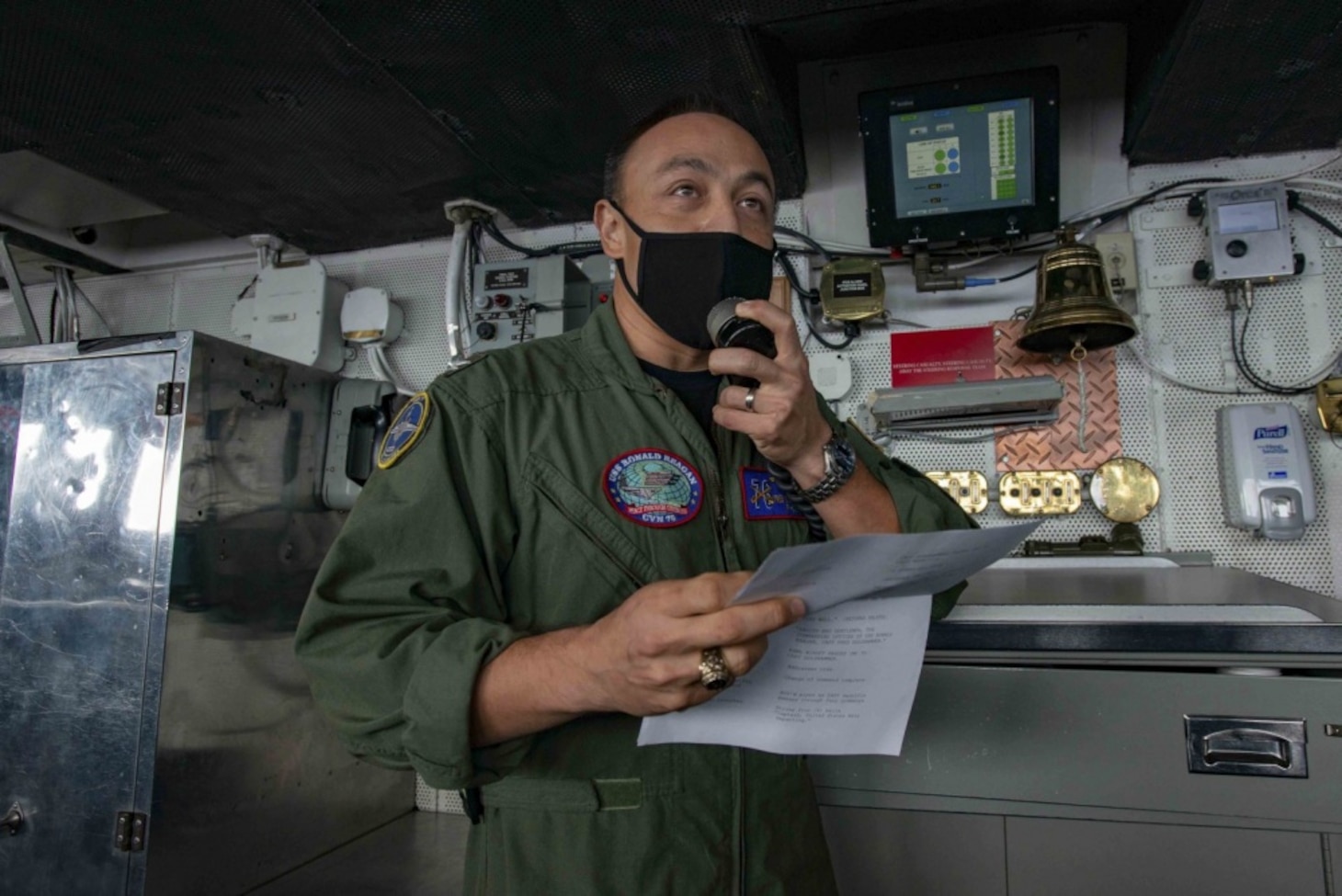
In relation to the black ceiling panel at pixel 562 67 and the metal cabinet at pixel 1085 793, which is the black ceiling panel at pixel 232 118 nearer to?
the black ceiling panel at pixel 562 67

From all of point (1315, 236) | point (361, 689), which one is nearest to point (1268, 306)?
point (1315, 236)

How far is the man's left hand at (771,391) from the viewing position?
89cm

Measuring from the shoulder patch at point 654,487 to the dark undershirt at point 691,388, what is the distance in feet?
0.40

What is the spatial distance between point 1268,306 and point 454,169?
257 centimetres

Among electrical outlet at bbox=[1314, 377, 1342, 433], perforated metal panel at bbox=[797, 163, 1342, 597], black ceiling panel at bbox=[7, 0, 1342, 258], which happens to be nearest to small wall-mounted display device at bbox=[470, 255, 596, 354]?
black ceiling panel at bbox=[7, 0, 1342, 258]

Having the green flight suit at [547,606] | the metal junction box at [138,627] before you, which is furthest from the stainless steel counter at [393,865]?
the green flight suit at [547,606]

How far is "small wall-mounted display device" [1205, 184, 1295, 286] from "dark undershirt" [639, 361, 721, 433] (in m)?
2.00

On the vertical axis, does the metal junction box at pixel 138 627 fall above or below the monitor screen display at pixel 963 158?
below

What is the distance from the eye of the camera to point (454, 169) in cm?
254

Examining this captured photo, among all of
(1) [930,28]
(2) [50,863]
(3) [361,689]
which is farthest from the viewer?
(1) [930,28]

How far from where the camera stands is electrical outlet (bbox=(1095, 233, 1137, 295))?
7.80 feet

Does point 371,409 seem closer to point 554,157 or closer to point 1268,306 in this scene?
point 554,157

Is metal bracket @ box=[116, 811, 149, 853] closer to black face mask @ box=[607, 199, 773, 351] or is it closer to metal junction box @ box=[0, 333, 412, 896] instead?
metal junction box @ box=[0, 333, 412, 896]

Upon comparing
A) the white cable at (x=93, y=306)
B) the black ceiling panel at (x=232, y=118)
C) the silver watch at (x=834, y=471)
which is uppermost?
the black ceiling panel at (x=232, y=118)
